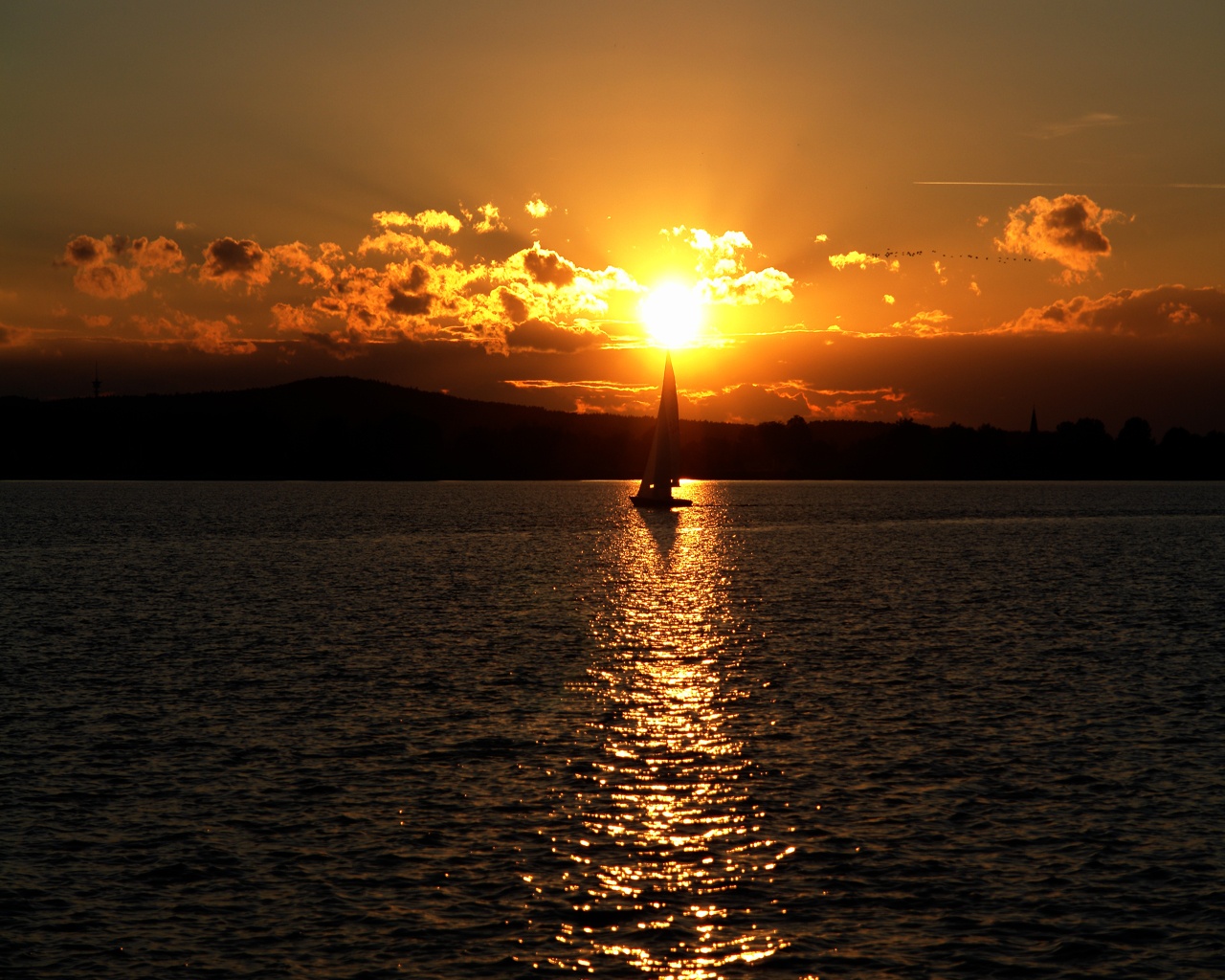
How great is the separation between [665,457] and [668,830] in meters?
141

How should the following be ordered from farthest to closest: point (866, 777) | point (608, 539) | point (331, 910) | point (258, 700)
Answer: point (608, 539)
point (258, 700)
point (866, 777)
point (331, 910)

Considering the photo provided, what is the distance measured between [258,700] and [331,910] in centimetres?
2029

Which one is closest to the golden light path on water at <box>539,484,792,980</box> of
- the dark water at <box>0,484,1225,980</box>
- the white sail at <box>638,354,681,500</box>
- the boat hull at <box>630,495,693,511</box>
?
the dark water at <box>0,484,1225,980</box>

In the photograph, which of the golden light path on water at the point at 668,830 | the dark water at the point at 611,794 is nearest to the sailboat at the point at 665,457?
the dark water at the point at 611,794

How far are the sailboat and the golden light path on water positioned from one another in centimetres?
10226

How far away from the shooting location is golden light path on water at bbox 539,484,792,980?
1931 cm

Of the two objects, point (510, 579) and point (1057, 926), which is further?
point (510, 579)

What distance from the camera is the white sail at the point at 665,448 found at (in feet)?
506

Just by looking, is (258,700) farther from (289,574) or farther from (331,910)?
(289,574)

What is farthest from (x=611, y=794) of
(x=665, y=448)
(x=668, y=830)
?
(x=665, y=448)

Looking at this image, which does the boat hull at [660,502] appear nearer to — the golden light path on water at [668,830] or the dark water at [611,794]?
the dark water at [611,794]

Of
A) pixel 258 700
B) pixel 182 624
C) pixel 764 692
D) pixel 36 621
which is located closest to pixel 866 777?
pixel 764 692

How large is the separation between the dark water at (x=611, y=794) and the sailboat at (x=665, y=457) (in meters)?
88.9

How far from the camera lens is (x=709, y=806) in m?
27.1
